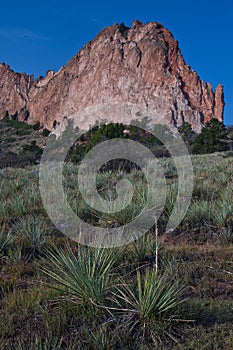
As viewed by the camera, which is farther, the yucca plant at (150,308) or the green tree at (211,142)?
the green tree at (211,142)

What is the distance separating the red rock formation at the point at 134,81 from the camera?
63.9m

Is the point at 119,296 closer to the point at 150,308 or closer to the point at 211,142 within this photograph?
the point at 150,308

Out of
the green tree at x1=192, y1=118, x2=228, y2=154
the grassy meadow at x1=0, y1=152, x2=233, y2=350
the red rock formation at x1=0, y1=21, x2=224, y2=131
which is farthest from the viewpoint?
the red rock formation at x1=0, y1=21, x2=224, y2=131

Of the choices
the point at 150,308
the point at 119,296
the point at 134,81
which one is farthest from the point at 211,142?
the point at 134,81

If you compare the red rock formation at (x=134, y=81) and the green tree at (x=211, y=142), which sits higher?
the red rock formation at (x=134, y=81)

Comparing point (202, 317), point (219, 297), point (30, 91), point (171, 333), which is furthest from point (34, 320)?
point (30, 91)

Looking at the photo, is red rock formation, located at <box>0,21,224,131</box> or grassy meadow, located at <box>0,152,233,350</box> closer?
grassy meadow, located at <box>0,152,233,350</box>

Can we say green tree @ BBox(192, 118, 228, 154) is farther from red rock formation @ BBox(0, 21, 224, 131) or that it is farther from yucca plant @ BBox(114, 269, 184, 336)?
red rock formation @ BBox(0, 21, 224, 131)

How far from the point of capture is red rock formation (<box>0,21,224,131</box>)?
63875mm

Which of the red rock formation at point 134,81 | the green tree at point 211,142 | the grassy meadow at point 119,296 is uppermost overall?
the red rock formation at point 134,81

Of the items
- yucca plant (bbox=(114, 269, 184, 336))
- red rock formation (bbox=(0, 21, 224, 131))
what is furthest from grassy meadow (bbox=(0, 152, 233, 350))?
red rock formation (bbox=(0, 21, 224, 131))

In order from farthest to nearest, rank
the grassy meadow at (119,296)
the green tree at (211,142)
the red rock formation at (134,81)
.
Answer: the red rock formation at (134,81)
the green tree at (211,142)
the grassy meadow at (119,296)

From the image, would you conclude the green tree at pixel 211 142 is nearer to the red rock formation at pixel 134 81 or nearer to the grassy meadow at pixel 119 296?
the grassy meadow at pixel 119 296

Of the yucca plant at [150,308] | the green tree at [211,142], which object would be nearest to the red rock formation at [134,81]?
the green tree at [211,142]
